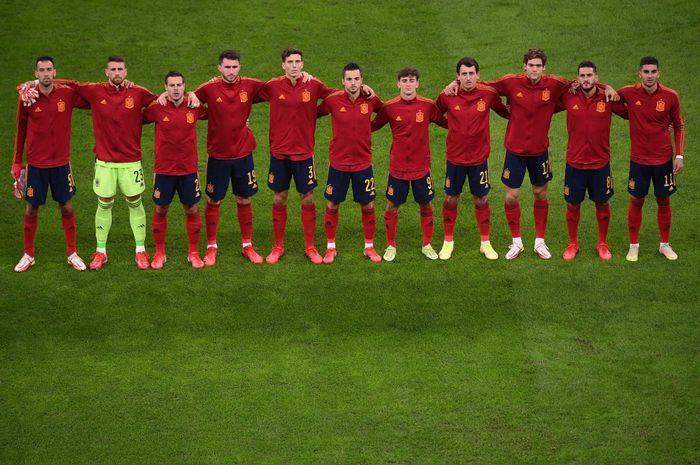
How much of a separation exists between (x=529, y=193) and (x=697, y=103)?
3.29 meters

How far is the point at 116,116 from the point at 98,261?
1.63 meters

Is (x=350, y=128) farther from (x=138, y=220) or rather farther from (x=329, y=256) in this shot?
(x=138, y=220)

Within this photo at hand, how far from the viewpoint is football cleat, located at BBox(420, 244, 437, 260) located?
46.4 ft

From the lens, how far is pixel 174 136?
13.5 metres

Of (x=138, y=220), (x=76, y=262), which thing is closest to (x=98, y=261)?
(x=76, y=262)

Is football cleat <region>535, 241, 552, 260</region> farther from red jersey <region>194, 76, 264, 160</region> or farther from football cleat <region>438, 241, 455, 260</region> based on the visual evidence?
red jersey <region>194, 76, 264, 160</region>

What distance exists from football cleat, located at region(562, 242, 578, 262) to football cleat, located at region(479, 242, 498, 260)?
2.51 ft

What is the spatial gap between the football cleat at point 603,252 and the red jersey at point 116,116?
517 cm

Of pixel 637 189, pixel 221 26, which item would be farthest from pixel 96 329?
pixel 221 26

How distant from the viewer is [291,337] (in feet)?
41.2

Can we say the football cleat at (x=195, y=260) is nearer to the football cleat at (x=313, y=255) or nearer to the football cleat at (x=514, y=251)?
the football cleat at (x=313, y=255)

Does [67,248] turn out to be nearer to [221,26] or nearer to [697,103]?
[221,26]

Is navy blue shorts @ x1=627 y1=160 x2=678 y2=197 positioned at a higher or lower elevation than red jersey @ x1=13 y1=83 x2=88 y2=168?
lower

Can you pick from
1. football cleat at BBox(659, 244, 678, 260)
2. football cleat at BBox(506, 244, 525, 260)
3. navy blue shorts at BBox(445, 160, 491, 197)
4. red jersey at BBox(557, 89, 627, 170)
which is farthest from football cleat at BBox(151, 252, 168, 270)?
football cleat at BBox(659, 244, 678, 260)
